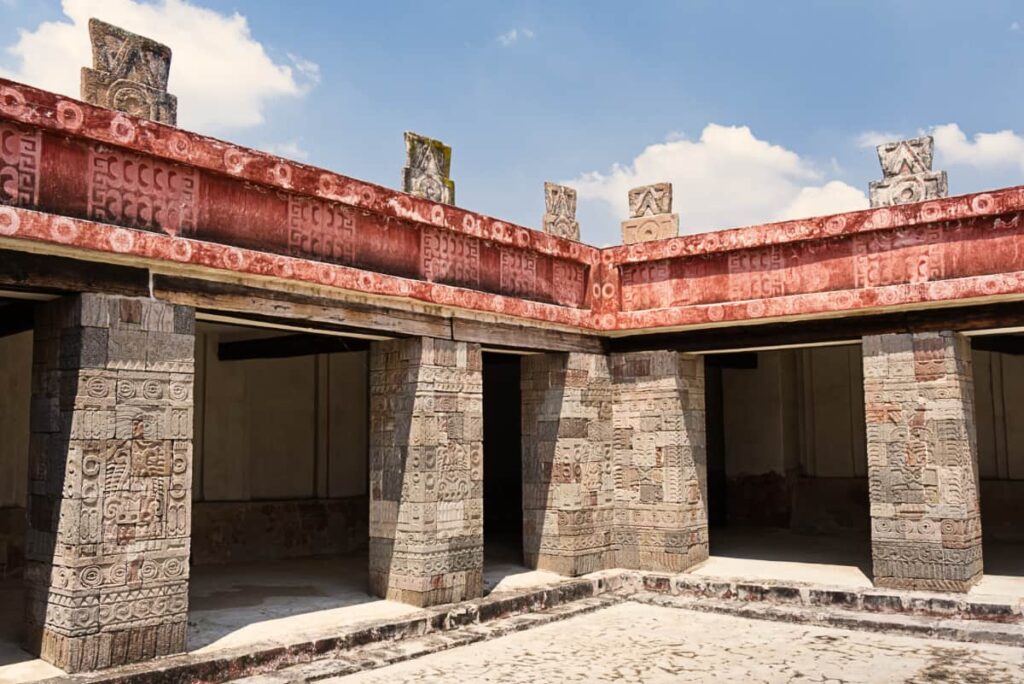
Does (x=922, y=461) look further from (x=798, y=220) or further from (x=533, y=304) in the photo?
(x=533, y=304)

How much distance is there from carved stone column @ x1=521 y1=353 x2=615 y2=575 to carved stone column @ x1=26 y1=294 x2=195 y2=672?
3627 mm

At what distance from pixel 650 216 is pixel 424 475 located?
145 inches

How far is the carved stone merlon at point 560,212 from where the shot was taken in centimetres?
832

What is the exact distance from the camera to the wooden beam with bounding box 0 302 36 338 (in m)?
5.22

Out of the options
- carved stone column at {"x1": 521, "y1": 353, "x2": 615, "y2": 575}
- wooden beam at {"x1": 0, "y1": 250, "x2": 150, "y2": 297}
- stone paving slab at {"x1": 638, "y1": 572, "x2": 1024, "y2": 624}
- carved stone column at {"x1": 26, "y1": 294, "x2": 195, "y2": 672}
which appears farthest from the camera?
carved stone column at {"x1": 521, "y1": 353, "x2": 615, "y2": 575}

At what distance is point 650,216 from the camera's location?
8.76 meters

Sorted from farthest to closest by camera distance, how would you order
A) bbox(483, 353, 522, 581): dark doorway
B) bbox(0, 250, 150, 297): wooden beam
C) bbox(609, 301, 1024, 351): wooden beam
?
bbox(483, 353, 522, 581): dark doorway, bbox(609, 301, 1024, 351): wooden beam, bbox(0, 250, 150, 297): wooden beam

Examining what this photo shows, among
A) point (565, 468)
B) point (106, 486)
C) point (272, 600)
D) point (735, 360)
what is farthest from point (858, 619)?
point (106, 486)

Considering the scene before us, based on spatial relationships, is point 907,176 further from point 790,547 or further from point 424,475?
point 424,475

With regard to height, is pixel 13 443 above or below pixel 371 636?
above

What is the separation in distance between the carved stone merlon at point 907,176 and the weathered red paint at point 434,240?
24 cm

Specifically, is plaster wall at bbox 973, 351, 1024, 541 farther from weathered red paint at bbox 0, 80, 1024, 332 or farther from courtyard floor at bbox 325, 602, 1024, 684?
courtyard floor at bbox 325, 602, 1024, 684

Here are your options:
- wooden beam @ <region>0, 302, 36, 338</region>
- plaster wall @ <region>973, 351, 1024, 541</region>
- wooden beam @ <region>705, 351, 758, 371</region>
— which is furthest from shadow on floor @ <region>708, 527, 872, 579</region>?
wooden beam @ <region>0, 302, 36, 338</region>

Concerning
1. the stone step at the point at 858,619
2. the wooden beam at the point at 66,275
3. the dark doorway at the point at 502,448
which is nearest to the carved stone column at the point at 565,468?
the stone step at the point at 858,619
